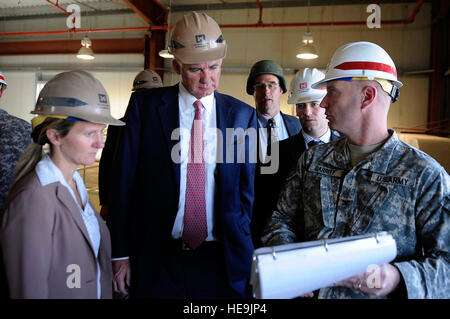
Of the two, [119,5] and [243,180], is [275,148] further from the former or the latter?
[119,5]

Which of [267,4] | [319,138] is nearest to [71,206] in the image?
[319,138]

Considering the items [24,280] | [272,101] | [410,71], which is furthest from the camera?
[410,71]

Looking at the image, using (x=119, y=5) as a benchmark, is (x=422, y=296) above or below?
below

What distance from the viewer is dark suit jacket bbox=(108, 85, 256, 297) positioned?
2.11 metres

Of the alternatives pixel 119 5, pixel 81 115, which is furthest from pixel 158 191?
pixel 119 5

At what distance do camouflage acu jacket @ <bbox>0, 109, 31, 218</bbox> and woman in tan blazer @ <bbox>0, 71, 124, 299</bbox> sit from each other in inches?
46.8

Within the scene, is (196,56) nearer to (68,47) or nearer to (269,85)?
(269,85)

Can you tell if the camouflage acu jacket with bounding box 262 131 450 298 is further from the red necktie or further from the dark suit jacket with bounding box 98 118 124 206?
the dark suit jacket with bounding box 98 118 124 206

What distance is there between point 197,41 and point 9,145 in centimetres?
161

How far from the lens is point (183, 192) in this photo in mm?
2113

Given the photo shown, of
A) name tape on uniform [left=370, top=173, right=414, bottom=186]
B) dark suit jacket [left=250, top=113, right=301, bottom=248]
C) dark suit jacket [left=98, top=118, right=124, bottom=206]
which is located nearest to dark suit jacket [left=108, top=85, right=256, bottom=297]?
dark suit jacket [left=250, top=113, right=301, bottom=248]

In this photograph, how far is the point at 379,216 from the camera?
1.62m
